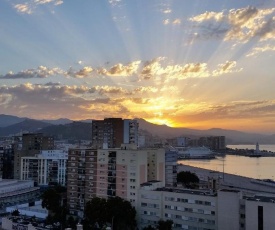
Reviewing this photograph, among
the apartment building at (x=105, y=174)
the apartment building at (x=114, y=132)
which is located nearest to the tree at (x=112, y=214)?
the apartment building at (x=105, y=174)

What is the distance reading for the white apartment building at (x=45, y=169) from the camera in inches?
892

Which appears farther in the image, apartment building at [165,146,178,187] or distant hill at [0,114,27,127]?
distant hill at [0,114,27,127]

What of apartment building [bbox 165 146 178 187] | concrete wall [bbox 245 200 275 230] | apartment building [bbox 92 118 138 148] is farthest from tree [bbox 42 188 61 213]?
apartment building [bbox 92 118 138 148]

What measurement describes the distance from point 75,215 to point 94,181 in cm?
158

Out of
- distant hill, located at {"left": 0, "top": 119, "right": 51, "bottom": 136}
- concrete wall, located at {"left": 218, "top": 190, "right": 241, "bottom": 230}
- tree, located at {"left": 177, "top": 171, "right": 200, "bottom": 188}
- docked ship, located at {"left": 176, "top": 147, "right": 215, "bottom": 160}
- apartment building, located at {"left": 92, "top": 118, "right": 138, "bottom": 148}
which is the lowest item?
docked ship, located at {"left": 176, "top": 147, "right": 215, "bottom": 160}

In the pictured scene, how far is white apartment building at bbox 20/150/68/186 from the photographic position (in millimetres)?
22656

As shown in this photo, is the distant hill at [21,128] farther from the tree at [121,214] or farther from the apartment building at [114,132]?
the tree at [121,214]

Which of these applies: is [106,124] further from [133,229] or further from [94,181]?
[133,229]

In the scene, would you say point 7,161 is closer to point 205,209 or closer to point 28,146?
point 28,146

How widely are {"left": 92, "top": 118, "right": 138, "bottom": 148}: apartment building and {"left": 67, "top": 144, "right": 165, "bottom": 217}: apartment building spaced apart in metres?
16.6

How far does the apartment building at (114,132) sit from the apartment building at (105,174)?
16.6 metres

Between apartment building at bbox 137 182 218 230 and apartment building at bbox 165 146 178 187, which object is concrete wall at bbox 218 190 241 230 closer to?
apartment building at bbox 137 182 218 230

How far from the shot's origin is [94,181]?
1384 centimetres

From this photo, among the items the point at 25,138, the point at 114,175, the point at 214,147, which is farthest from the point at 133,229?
the point at 214,147
